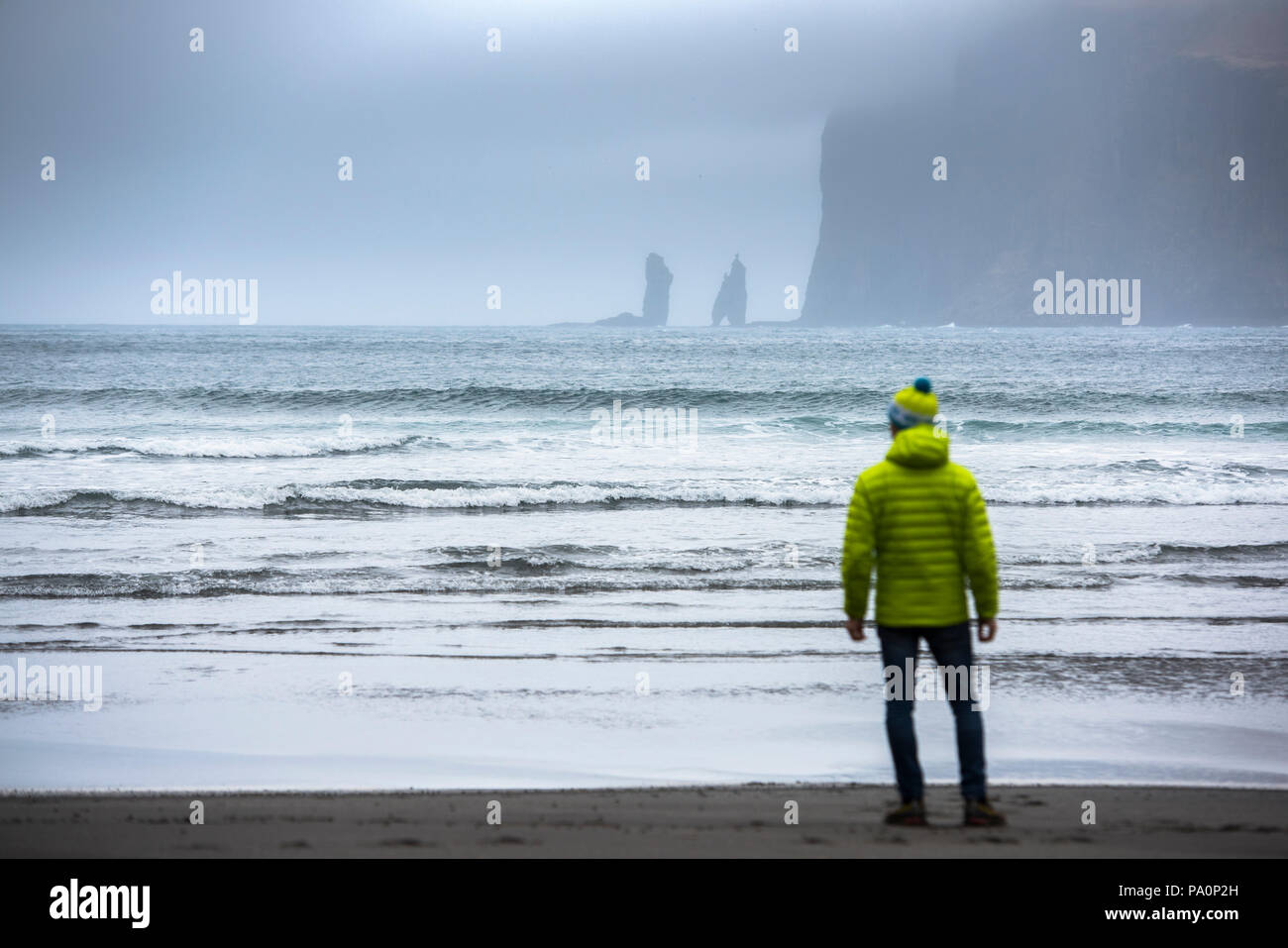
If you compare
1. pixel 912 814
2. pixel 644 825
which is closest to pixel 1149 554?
pixel 912 814

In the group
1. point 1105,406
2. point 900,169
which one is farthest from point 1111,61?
point 1105,406

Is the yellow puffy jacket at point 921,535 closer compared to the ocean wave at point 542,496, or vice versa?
the yellow puffy jacket at point 921,535

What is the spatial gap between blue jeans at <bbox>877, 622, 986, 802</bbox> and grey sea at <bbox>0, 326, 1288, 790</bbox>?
41.4 inches

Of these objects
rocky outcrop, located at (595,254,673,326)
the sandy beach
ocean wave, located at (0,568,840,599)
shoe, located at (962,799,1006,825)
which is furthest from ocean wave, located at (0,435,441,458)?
rocky outcrop, located at (595,254,673,326)

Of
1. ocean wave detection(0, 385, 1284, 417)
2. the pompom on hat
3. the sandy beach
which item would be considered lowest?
the sandy beach

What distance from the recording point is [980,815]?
4230mm

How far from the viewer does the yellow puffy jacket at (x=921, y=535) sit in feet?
13.2

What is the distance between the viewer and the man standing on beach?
402 cm

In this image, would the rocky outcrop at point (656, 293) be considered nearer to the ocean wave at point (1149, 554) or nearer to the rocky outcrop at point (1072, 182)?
the rocky outcrop at point (1072, 182)

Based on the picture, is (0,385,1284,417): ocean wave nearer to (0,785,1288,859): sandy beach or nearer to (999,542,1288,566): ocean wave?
(999,542,1288,566): ocean wave

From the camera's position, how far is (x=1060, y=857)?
3.92 metres

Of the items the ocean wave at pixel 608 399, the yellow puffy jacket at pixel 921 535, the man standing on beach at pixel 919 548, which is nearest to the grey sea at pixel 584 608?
the man standing on beach at pixel 919 548

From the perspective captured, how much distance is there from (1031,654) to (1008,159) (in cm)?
15632

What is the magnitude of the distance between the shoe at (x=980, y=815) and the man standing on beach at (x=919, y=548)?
358 millimetres
